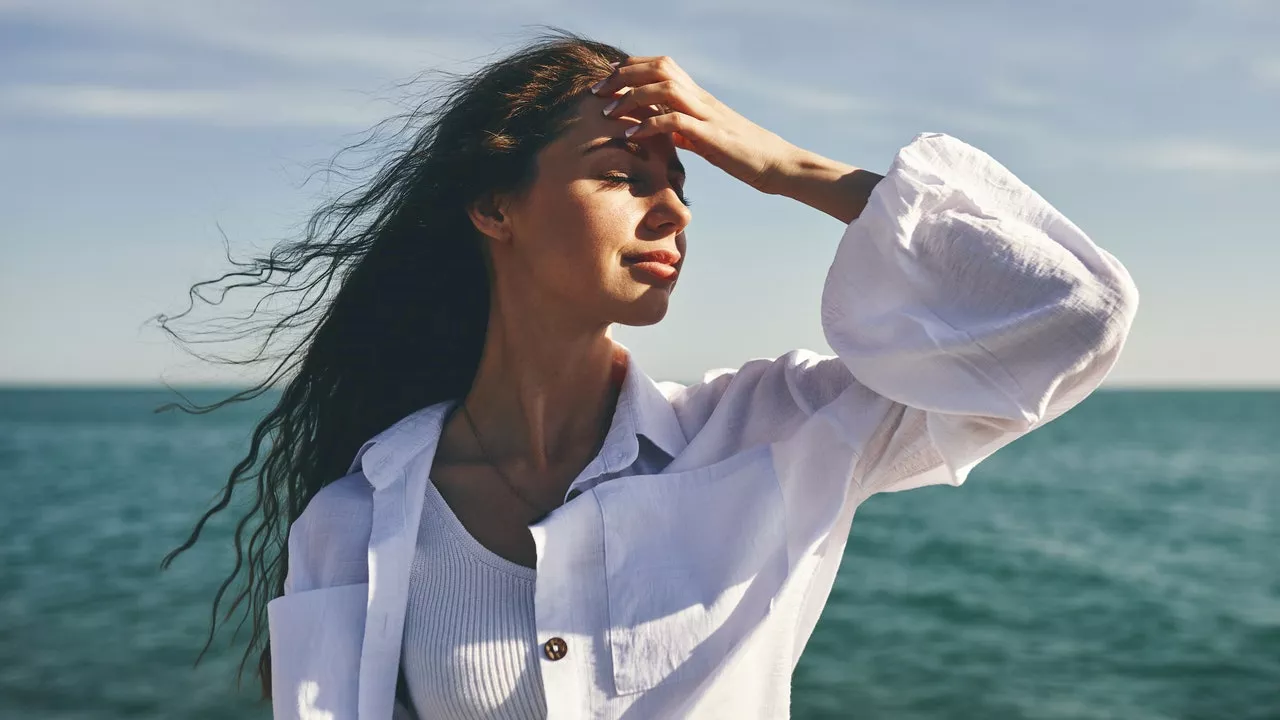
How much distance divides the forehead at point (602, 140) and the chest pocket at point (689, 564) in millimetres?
601

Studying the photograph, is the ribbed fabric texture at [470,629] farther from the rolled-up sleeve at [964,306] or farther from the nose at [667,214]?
the rolled-up sleeve at [964,306]

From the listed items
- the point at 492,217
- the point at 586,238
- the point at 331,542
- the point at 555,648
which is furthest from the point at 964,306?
the point at 331,542

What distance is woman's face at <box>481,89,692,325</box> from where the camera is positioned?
2.19 metres

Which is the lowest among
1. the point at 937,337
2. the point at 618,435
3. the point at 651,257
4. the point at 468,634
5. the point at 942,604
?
the point at 942,604

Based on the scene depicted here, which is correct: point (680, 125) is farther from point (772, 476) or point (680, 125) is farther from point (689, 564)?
point (689, 564)

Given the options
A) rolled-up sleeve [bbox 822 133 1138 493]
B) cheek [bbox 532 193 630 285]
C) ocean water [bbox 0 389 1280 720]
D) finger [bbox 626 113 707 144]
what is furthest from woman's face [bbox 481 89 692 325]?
ocean water [bbox 0 389 1280 720]

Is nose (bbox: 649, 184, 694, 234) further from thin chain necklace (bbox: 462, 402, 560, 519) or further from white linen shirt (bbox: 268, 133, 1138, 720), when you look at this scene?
thin chain necklace (bbox: 462, 402, 560, 519)

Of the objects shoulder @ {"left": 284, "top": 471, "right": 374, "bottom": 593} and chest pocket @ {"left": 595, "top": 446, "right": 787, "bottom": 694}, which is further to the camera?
shoulder @ {"left": 284, "top": 471, "right": 374, "bottom": 593}

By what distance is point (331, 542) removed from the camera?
90.0 inches

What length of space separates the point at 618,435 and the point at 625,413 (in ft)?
0.18

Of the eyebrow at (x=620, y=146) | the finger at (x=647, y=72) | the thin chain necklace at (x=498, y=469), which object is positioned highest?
the finger at (x=647, y=72)

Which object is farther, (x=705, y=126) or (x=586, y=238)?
(x=586, y=238)

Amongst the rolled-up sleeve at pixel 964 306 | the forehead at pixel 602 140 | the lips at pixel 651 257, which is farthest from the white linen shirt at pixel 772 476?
the forehead at pixel 602 140

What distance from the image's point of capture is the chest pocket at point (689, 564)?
2033 mm
